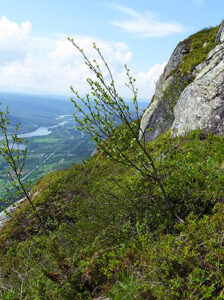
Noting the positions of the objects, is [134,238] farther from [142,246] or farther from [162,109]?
[162,109]

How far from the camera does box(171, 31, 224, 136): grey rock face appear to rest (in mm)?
10003

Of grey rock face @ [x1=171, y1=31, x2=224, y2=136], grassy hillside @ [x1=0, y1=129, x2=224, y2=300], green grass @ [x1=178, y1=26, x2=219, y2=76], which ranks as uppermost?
green grass @ [x1=178, y1=26, x2=219, y2=76]

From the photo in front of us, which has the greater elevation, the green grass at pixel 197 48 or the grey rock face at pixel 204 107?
the green grass at pixel 197 48

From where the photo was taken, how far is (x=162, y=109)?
62.3ft

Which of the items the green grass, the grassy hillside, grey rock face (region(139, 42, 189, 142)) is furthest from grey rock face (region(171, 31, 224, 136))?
the green grass

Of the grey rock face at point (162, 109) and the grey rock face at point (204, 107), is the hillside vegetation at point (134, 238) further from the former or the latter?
the grey rock face at point (162, 109)

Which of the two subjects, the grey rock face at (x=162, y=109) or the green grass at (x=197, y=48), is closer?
the grey rock face at (x=162, y=109)

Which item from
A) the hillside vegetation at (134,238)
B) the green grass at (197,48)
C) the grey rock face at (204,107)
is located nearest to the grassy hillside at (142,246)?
the hillside vegetation at (134,238)

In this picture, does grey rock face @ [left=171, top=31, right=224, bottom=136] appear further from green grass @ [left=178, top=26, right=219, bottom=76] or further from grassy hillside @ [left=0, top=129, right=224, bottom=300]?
green grass @ [left=178, top=26, right=219, bottom=76]

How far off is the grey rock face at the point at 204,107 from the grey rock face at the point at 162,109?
133cm

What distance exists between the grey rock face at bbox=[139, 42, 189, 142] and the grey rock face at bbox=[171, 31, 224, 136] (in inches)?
52.4

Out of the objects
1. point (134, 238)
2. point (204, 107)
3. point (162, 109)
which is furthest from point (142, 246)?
point (162, 109)

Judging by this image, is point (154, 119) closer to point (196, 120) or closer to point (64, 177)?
point (196, 120)

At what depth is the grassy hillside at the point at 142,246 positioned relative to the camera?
310 centimetres
